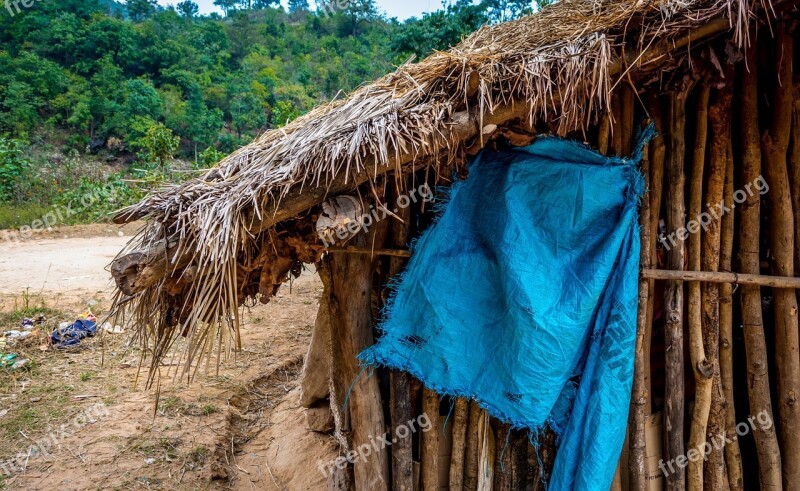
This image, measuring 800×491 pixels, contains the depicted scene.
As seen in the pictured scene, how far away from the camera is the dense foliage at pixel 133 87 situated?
17287 millimetres

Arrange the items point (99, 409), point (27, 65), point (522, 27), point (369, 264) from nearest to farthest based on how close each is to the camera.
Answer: point (369, 264)
point (522, 27)
point (99, 409)
point (27, 65)

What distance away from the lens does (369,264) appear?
2707mm

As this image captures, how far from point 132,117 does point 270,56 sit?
15052 mm

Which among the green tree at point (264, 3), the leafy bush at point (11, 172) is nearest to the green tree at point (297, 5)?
the green tree at point (264, 3)

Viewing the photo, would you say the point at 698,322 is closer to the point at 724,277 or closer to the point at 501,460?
the point at 724,277

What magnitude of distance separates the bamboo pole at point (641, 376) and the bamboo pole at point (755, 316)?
0.53m

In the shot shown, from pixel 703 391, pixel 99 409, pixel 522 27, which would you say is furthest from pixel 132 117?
pixel 703 391

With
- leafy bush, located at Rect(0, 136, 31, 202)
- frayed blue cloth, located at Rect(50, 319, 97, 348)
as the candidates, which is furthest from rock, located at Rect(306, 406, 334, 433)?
leafy bush, located at Rect(0, 136, 31, 202)

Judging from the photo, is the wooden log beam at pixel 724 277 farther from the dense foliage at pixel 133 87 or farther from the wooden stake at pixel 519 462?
the dense foliage at pixel 133 87

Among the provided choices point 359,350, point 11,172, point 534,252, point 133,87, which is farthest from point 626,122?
point 133,87

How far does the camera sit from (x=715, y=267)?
2.55 meters

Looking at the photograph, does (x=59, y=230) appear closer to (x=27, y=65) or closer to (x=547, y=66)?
(x=547, y=66)

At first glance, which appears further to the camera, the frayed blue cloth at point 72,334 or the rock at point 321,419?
the frayed blue cloth at point 72,334

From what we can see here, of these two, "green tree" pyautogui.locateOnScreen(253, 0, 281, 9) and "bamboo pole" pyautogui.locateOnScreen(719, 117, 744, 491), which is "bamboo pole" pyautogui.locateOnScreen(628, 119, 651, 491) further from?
"green tree" pyautogui.locateOnScreen(253, 0, 281, 9)
